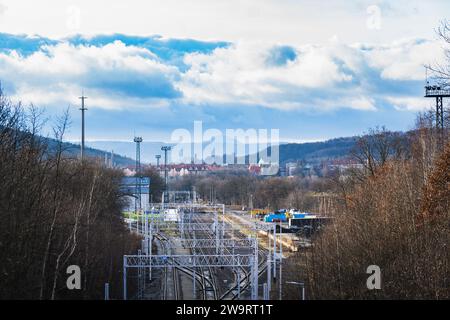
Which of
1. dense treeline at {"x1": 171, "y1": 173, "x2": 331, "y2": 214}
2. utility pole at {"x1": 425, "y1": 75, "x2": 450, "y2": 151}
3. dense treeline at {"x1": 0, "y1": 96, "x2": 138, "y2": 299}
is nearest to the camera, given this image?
dense treeline at {"x1": 0, "y1": 96, "x2": 138, "y2": 299}

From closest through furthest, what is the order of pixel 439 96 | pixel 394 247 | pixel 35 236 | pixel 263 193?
pixel 35 236
pixel 394 247
pixel 439 96
pixel 263 193

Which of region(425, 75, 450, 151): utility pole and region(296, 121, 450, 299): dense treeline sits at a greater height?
region(425, 75, 450, 151): utility pole

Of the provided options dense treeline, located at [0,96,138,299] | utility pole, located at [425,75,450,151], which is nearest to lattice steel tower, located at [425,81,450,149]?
utility pole, located at [425,75,450,151]

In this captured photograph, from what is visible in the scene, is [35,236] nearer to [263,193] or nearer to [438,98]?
[438,98]

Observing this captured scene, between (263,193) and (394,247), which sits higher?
(263,193)

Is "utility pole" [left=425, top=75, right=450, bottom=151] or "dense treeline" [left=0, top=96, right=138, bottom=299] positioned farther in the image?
"utility pole" [left=425, top=75, right=450, bottom=151]

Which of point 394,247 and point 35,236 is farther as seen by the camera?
point 394,247

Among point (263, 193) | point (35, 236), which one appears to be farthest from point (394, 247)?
point (263, 193)

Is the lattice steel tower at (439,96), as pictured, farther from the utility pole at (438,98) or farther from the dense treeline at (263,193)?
the dense treeline at (263,193)

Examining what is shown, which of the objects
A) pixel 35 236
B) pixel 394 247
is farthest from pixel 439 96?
pixel 35 236

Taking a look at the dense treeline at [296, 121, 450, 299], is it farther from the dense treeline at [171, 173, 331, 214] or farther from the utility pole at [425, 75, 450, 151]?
the dense treeline at [171, 173, 331, 214]

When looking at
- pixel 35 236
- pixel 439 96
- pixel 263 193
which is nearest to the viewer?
pixel 35 236
